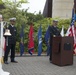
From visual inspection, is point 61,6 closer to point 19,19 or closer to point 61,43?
point 19,19

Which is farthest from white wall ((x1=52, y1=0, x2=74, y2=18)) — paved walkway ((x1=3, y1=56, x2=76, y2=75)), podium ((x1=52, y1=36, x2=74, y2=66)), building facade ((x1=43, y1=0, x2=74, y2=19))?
podium ((x1=52, y1=36, x2=74, y2=66))

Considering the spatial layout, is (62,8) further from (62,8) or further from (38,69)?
(38,69)

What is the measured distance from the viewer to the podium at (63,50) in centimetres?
1207

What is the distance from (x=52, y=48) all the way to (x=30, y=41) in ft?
12.1

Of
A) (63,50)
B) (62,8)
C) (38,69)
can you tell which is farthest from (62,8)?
(38,69)

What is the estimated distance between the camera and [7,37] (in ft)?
40.5

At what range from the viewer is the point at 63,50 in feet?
39.7

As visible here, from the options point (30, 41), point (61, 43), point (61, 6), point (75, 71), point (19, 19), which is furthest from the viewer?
point (61, 6)

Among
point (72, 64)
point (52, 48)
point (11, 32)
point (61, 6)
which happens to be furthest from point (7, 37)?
point (61, 6)

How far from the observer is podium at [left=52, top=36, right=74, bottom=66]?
1207cm

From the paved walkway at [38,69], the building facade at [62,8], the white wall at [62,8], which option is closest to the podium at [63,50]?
the paved walkway at [38,69]

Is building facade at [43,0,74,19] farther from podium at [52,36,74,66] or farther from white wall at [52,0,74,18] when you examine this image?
podium at [52,36,74,66]

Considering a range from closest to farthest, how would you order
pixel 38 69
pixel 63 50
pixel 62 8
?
pixel 38 69, pixel 63 50, pixel 62 8

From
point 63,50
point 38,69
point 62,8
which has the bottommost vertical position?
point 38,69
